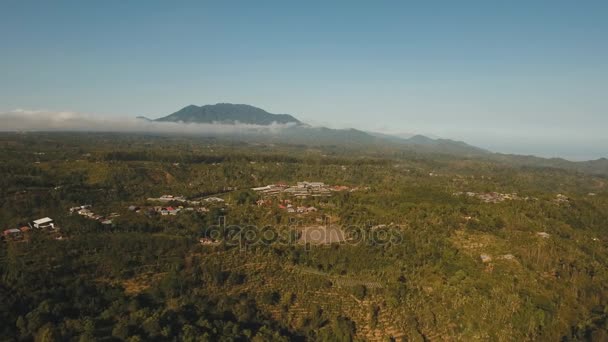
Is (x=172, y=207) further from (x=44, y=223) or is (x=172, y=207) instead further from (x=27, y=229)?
(x=27, y=229)

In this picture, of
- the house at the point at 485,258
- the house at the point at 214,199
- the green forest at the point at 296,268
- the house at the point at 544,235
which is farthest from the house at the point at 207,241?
the house at the point at 544,235

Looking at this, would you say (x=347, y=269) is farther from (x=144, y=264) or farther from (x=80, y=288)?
(x=80, y=288)

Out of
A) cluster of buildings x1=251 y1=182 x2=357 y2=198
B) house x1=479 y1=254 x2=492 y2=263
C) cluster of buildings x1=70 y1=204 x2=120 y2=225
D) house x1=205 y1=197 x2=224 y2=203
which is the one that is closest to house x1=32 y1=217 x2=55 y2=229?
cluster of buildings x1=70 y1=204 x2=120 y2=225

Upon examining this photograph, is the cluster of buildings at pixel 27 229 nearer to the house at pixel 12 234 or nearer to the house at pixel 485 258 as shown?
the house at pixel 12 234

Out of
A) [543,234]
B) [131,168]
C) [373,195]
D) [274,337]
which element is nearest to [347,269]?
[274,337]

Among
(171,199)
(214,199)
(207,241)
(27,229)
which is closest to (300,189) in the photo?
(214,199)
